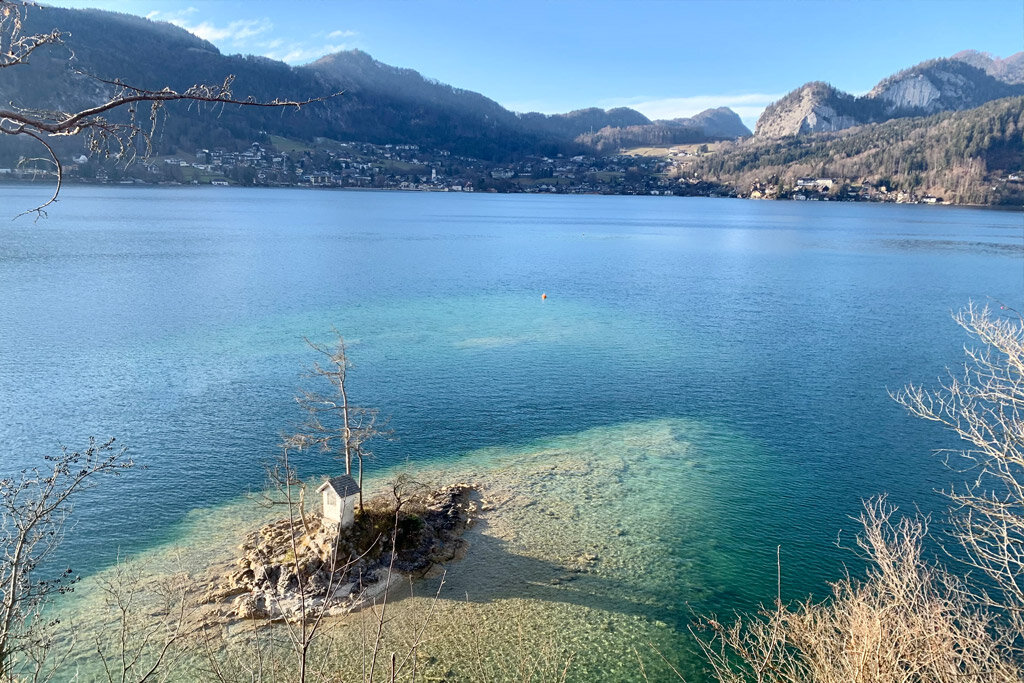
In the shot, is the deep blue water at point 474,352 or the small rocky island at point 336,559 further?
the deep blue water at point 474,352

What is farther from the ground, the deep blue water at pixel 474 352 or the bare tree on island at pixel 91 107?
the bare tree on island at pixel 91 107

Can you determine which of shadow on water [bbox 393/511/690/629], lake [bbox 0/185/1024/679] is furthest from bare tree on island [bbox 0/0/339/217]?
lake [bbox 0/185/1024/679]

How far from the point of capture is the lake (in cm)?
2556

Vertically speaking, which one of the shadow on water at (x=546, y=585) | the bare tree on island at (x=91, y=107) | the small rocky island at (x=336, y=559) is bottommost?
the shadow on water at (x=546, y=585)

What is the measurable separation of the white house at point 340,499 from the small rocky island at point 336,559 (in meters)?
0.17

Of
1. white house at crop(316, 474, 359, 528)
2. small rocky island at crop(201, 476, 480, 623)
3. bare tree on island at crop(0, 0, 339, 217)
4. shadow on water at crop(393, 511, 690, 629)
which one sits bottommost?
shadow on water at crop(393, 511, 690, 629)

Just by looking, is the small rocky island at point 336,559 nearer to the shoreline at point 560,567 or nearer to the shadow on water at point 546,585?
the shoreline at point 560,567

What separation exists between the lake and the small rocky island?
332 centimetres

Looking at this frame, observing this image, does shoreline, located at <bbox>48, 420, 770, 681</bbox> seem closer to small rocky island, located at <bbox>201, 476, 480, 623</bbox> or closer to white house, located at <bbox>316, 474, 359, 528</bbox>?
small rocky island, located at <bbox>201, 476, 480, 623</bbox>

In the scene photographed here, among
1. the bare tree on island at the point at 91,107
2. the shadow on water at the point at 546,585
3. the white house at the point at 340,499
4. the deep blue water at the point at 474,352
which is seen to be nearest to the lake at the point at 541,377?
the deep blue water at the point at 474,352

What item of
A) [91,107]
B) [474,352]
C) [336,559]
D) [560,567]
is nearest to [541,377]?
[474,352]

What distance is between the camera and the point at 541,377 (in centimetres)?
4172

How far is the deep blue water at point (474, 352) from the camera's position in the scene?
93.6 feet

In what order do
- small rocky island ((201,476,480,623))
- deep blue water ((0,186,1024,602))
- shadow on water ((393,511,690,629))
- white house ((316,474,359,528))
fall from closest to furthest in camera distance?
small rocky island ((201,476,480,623)) < shadow on water ((393,511,690,629)) < white house ((316,474,359,528)) < deep blue water ((0,186,1024,602))
